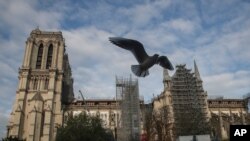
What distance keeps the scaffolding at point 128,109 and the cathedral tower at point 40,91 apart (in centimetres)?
1425

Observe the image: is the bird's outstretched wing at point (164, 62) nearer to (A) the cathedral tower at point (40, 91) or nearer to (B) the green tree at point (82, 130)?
(B) the green tree at point (82, 130)

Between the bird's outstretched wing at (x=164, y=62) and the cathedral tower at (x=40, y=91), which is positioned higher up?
the cathedral tower at (x=40, y=91)

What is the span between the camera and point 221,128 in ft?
220

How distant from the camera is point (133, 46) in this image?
1425cm

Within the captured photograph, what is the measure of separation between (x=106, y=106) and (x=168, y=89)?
1565 centimetres

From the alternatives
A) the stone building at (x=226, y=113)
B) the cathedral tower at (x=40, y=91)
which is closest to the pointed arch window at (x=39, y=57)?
the cathedral tower at (x=40, y=91)

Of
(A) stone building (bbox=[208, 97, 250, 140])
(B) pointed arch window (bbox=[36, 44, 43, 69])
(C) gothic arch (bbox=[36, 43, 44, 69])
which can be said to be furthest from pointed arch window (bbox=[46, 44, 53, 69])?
(A) stone building (bbox=[208, 97, 250, 140])

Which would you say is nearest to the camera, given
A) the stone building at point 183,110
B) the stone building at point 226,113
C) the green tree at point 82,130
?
the green tree at point 82,130

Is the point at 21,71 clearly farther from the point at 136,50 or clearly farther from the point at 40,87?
the point at 136,50

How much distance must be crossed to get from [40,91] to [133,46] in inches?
2295

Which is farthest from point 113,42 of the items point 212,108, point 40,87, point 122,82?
point 212,108

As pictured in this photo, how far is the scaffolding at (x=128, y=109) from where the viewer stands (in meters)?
59.7

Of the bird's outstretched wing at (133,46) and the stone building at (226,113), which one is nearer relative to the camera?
the bird's outstretched wing at (133,46)

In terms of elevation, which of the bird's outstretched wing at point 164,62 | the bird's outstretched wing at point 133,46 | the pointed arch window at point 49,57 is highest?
the pointed arch window at point 49,57
